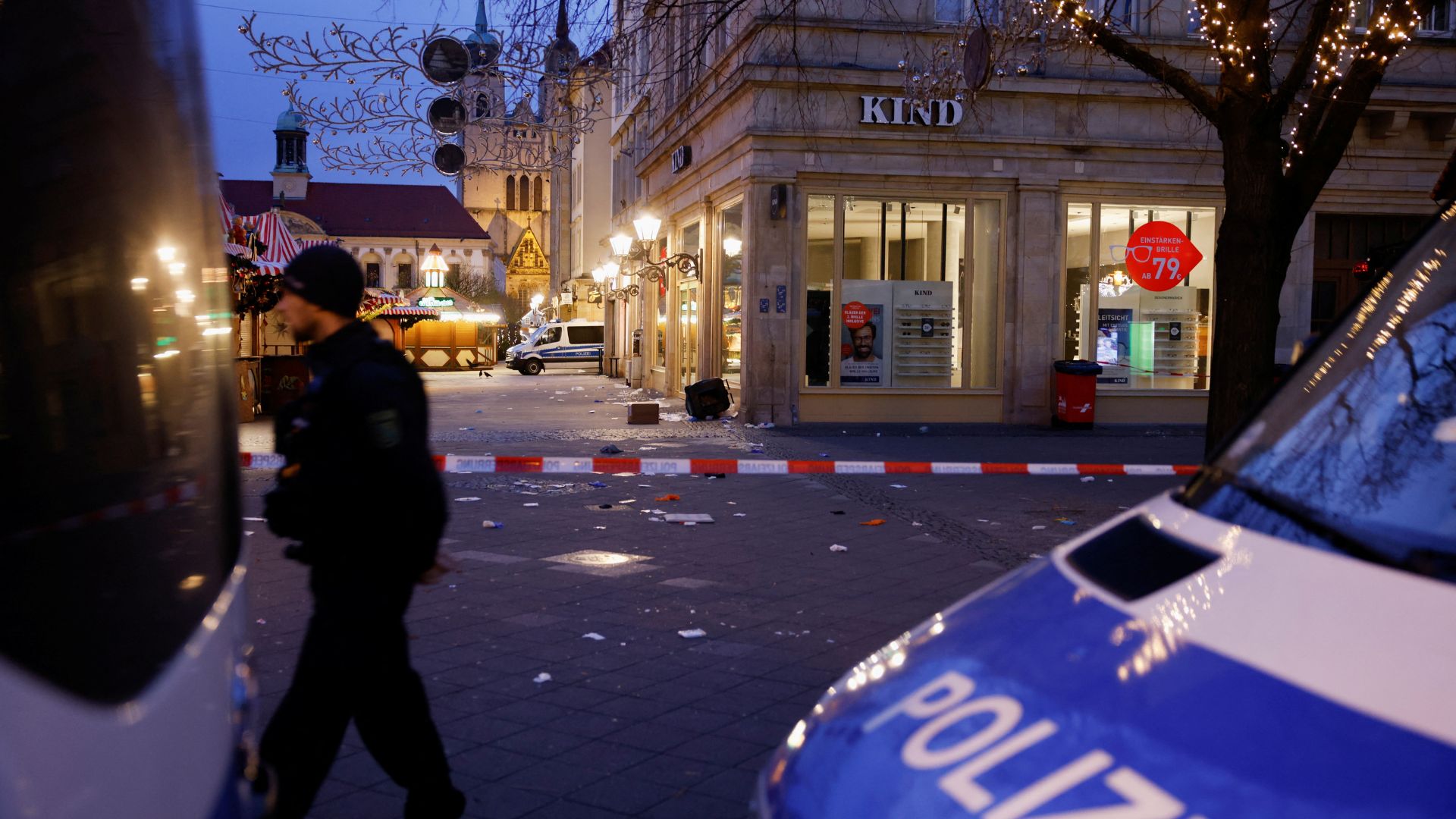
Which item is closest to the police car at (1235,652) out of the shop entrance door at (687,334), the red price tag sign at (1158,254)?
the red price tag sign at (1158,254)

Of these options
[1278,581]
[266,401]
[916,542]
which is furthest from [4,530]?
[266,401]

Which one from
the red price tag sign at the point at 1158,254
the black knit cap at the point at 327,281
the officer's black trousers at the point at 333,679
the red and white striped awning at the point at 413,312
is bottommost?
the officer's black trousers at the point at 333,679

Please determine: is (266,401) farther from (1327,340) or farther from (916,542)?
(1327,340)

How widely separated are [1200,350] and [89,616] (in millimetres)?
21925

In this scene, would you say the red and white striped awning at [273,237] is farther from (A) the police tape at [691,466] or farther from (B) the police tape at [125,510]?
(B) the police tape at [125,510]

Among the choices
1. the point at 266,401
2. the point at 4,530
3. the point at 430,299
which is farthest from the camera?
the point at 430,299

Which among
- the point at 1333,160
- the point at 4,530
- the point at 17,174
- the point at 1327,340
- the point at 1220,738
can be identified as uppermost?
the point at 1333,160

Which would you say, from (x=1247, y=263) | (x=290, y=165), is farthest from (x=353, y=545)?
(x=290, y=165)

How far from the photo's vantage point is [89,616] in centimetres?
152

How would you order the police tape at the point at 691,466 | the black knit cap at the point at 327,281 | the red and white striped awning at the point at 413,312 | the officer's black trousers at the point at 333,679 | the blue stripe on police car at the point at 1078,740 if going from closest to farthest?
the blue stripe on police car at the point at 1078,740 < the officer's black trousers at the point at 333,679 < the black knit cap at the point at 327,281 < the police tape at the point at 691,466 < the red and white striped awning at the point at 413,312

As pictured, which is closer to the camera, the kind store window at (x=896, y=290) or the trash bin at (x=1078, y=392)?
the trash bin at (x=1078, y=392)

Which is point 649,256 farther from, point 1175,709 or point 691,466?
point 1175,709

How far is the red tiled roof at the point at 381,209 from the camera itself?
104812 millimetres

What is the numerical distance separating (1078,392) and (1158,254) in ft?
10.1
